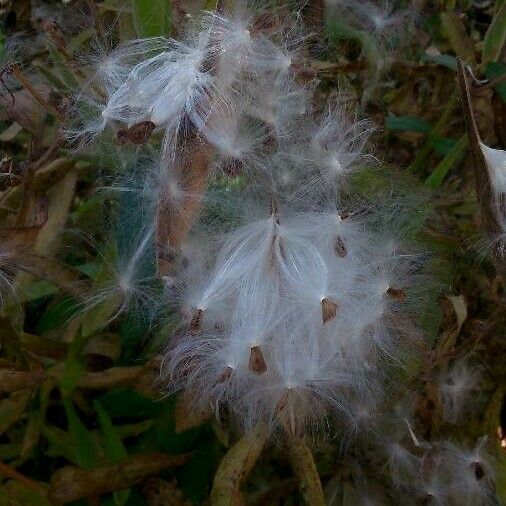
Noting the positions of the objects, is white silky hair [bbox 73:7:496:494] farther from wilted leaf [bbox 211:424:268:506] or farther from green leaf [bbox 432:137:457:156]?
green leaf [bbox 432:137:457:156]

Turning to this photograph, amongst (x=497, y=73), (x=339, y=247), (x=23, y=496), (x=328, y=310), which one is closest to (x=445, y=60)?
(x=497, y=73)

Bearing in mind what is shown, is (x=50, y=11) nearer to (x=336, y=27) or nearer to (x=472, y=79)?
(x=336, y=27)

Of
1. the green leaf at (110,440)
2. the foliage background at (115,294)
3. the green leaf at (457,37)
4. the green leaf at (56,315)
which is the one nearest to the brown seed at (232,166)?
the foliage background at (115,294)

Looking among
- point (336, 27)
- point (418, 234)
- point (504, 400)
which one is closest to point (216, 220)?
point (418, 234)

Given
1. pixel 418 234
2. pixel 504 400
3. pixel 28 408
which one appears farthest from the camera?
pixel 504 400

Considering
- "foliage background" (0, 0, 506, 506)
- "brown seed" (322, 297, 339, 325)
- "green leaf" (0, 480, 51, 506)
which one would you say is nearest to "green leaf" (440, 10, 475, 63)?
"foliage background" (0, 0, 506, 506)

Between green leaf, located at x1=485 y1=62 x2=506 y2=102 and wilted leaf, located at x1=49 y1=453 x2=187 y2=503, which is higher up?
green leaf, located at x1=485 y1=62 x2=506 y2=102

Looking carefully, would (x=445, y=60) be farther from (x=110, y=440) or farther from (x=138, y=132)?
(x=110, y=440)
